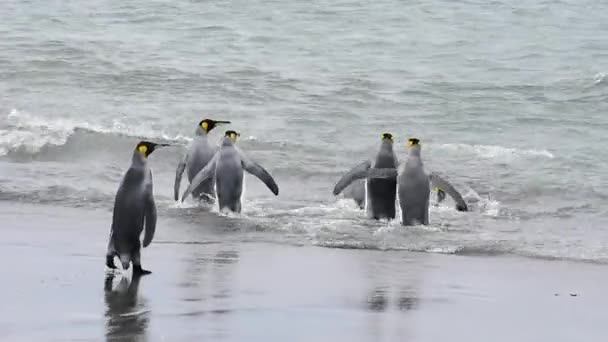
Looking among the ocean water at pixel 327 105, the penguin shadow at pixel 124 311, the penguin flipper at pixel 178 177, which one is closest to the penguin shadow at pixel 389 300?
the penguin shadow at pixel 124 311

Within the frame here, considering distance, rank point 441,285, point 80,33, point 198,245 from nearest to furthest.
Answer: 1. point 441,285
2. point 198,245
3. point 80,33

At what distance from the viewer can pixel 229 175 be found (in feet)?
34.1

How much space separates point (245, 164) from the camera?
1055 centimetres

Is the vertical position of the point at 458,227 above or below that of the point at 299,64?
below

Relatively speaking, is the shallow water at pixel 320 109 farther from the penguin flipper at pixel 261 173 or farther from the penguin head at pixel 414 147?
the penguin head at pixel 414 147

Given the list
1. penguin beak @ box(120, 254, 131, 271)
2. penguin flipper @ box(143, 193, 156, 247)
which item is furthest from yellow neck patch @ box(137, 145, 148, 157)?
penguin beak @ box(120, 254, 131, 271)

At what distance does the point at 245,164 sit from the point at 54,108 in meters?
6.12

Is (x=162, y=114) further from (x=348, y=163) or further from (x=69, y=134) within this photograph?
(x=348, y=163)

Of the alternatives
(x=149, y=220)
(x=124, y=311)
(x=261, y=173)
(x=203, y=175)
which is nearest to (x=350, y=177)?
(x=261, y=173)

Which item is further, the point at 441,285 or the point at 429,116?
the point at 429,116

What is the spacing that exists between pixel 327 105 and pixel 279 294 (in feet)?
32.2

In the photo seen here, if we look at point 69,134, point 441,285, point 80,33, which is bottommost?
point 441,285

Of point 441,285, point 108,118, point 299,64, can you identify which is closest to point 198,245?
point 441,285

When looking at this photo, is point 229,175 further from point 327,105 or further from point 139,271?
point 327,105
